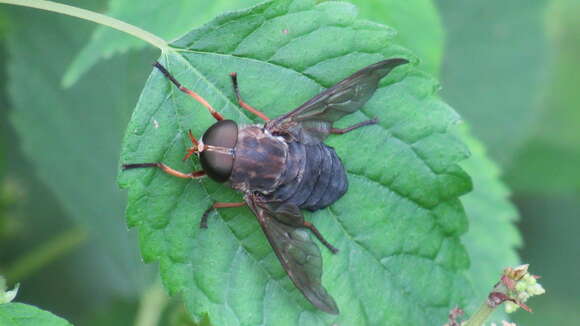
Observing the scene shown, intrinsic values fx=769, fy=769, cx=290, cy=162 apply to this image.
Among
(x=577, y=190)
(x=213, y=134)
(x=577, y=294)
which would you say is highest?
(x=577, y=190)

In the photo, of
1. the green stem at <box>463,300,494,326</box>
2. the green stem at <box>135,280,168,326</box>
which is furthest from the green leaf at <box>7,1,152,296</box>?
the green stem at <box>463,300,494,326</box>

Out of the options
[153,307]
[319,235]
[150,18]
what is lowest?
[153,307]

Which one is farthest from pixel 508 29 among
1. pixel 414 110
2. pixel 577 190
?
pixel 414 110

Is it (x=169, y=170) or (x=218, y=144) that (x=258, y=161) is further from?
(x=169, y=170)

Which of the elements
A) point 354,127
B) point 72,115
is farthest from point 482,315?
point 72,115

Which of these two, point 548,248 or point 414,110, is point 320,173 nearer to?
point 414,110

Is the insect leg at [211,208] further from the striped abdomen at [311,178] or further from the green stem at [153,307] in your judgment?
the green stem at [153,307]

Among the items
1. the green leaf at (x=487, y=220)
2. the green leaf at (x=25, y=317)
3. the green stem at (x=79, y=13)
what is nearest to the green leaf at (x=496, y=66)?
the green leaf at (x=487, y=220)
